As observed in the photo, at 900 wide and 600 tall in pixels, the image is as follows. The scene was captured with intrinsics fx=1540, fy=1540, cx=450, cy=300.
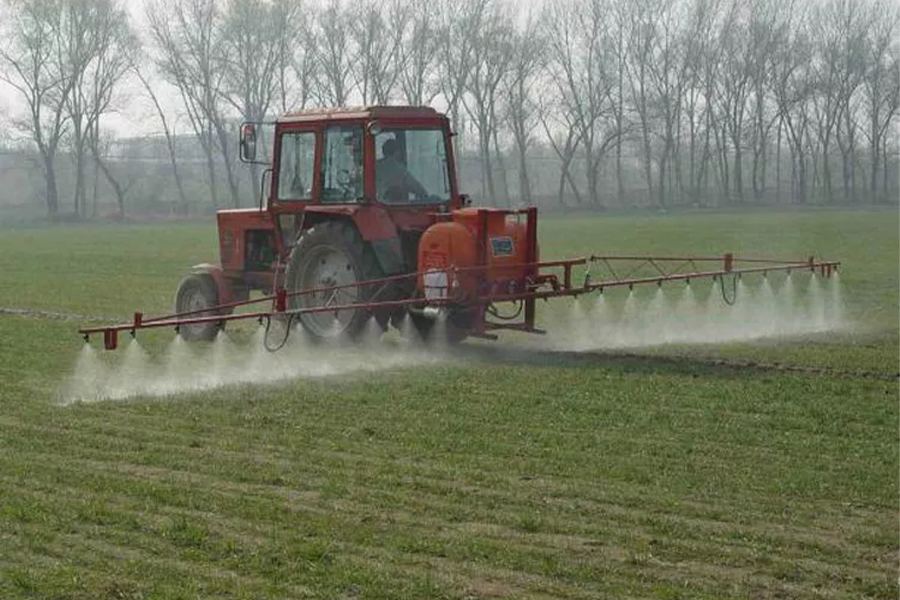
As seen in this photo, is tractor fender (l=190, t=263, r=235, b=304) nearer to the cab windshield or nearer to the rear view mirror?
the rear view mirror

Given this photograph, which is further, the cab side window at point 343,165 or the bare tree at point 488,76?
the bare tree at point 488,76

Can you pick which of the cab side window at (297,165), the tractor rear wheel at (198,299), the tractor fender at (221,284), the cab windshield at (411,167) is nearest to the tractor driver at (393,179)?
the cab windshield at (411,167)

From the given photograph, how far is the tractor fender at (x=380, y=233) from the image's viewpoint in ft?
50.2

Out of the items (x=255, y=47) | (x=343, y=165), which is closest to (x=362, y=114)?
(x=343, y=165)

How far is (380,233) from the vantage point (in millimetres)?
15281

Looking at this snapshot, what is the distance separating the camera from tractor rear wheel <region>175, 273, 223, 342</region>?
17.1 meters

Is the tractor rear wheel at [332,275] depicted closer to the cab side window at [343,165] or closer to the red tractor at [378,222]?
the red tractor at [378,222]

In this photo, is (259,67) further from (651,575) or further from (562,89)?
(651,575)

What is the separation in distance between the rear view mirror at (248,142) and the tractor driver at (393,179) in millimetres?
1249

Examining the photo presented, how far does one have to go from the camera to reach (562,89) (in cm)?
8950

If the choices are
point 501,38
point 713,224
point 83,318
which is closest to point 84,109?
point 501,38

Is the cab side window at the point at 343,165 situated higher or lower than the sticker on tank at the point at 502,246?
higher

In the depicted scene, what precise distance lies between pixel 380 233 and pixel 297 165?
143 cm

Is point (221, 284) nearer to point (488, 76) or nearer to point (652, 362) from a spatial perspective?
point (652, 362)
